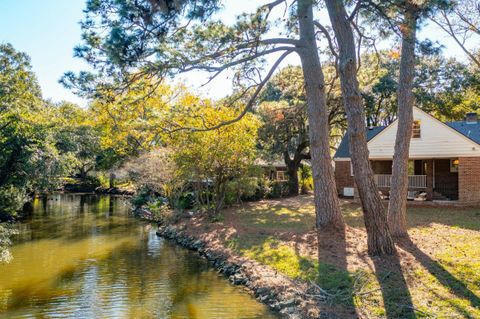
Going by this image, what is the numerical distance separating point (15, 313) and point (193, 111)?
6.74 meters

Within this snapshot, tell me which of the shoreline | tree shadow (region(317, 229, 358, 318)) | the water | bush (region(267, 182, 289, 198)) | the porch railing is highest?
the porch railing

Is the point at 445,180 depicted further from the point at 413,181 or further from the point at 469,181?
the point at 469,181

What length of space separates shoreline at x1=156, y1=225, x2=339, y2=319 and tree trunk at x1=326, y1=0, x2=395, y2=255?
2354 millimetres

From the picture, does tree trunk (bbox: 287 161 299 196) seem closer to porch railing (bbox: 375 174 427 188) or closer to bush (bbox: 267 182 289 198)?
bush (bbox: 267 182 289 198)

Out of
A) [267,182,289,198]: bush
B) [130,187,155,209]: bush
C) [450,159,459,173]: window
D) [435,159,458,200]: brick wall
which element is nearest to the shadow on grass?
[267,182,289,198]: bush

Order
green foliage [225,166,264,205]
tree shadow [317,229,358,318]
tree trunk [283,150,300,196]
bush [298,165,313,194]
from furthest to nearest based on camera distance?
bush [298,165,313,194]
tree trunk [283,150,300,196]
green foliage [225,166,264,205]
tree shadow [317,229,358,318]

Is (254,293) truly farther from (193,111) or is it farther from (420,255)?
(193,111)

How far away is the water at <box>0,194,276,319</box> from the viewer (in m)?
8.55

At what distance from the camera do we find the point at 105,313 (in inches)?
332

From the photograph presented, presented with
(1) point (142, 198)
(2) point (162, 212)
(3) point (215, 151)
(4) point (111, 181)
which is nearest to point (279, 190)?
(2) point (162, 212)

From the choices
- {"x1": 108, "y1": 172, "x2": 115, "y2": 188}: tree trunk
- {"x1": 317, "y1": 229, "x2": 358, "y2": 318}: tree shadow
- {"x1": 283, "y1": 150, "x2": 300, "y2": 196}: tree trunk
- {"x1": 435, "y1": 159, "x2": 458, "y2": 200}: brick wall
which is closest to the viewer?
{"x1": 317, "y1": 229, "x2": 358, "y2": 318}: tree shadow

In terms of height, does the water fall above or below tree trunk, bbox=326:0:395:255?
below

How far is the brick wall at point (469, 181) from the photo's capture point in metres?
18.6

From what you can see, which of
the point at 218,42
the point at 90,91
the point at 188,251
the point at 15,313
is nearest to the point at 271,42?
the point at 218,42
